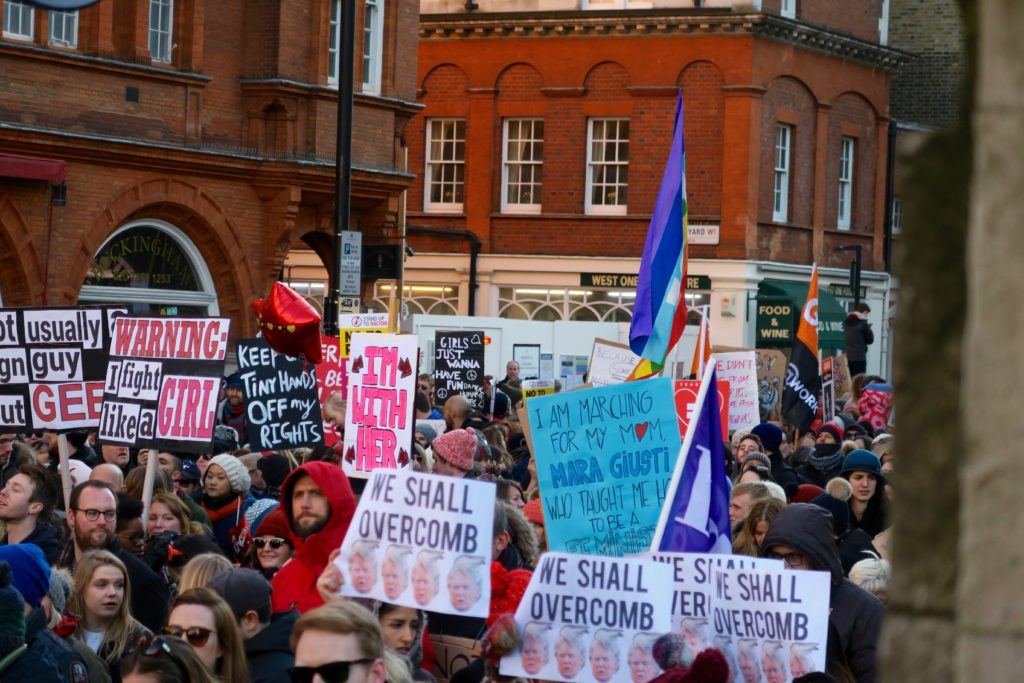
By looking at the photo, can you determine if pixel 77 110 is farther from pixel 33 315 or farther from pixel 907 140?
pixel 907 140

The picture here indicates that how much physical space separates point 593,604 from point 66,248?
18.5m

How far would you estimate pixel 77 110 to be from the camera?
23.2 meters

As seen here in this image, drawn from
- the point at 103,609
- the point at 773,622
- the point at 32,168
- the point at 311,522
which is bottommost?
the point at 103,609

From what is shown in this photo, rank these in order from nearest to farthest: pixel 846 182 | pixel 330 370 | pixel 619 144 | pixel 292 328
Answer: pixel 292 328 < pixel 330 370 < pixel 619 144 < pixel 846 182

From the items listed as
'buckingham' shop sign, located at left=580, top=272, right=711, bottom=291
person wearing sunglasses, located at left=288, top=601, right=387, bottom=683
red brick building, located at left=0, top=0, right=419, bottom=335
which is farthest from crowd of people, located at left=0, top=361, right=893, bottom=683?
'buckingham' shop sign, located at left=580, top=272, right=711, bottom=291

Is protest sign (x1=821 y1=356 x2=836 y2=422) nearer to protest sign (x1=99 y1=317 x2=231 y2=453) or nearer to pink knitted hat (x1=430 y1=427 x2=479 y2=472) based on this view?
pink knitted hat (x1=430 y1=427 x2=479 y2=472)

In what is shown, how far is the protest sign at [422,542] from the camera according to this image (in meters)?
5.98

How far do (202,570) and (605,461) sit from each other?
2.07m

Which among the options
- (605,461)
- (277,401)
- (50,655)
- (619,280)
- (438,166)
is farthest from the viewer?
(438,166)

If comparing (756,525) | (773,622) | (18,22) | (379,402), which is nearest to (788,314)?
(18,22)

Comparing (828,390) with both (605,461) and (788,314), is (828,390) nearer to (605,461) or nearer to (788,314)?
(605,461)

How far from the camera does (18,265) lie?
22.5m

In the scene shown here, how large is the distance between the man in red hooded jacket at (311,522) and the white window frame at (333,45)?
67.0 feet

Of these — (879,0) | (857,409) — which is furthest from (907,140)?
(879,0)
